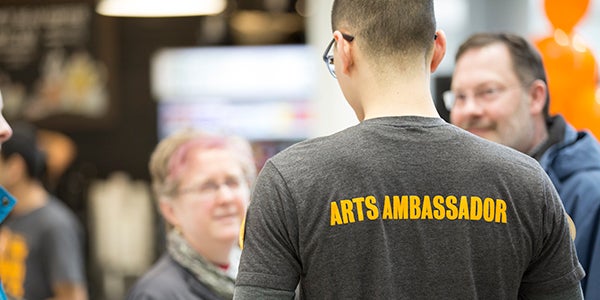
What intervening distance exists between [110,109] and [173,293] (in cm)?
547

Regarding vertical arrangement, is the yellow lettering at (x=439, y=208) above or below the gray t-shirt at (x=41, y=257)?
above

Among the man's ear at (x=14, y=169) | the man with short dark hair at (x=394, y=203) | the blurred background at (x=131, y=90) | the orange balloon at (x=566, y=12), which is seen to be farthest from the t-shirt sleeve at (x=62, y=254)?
the man with short dark hair at (x=394, y=203)

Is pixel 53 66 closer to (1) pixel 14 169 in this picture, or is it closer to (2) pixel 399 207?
(1) pixel 14 169

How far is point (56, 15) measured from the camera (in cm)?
815

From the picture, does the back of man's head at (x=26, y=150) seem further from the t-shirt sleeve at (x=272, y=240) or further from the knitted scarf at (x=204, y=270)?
the t-shirt sleeve at (x=272, y=240)

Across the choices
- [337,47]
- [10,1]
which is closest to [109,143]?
[10,1]

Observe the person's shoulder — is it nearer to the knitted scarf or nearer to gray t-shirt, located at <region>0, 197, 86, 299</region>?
gray t-shirt, located at <region>0, 197, 86, 299</region>

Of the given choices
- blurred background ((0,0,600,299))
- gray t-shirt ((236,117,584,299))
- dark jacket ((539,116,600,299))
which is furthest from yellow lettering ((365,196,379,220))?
blurred background ((0,0,600,299))

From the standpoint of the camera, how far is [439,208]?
65.3 inches

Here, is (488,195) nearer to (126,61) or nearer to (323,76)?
(323,76)

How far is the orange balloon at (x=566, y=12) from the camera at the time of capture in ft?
13.0

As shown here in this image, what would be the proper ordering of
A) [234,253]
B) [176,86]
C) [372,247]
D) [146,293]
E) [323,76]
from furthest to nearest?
[176,86] → [323,76] → [234,253] → [146,293] → [372,247]

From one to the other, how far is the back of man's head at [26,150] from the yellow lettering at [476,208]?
12.3 feet

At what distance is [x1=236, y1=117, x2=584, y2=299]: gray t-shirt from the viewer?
1.65 m
